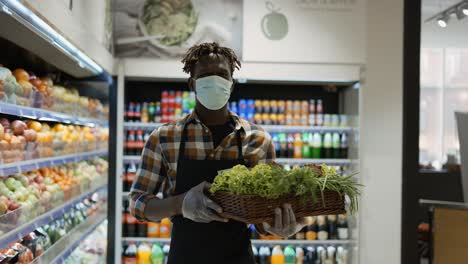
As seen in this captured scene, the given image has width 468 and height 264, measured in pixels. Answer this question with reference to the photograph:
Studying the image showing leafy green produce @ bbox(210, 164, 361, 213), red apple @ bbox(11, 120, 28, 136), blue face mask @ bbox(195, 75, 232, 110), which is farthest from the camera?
red apple @ bbox(11, 120, 28, 136)

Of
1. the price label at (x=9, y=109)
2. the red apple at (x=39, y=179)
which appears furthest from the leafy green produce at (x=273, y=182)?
the red apple at (x=39, y=179)

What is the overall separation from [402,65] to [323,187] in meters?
3.53

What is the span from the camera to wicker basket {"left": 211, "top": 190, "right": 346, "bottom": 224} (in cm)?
171

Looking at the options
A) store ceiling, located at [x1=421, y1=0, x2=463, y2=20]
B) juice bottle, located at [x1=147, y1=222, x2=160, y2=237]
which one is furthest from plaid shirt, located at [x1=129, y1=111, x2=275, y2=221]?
store ceiling, located at [x1=421, y1=0, x2=463, y2=20]

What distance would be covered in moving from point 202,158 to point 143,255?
3120 millimetres

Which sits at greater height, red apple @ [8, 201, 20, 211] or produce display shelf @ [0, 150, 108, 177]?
produce display shelf @ [0, 150, 108, 177]

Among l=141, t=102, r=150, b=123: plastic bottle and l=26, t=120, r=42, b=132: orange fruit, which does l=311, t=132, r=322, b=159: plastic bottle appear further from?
l=26, t=120, r=42, b=132: orange fruit

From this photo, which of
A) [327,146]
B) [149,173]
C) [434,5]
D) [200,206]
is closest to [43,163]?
[149,173]

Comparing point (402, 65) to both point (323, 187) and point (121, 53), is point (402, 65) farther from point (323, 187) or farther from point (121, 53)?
point (323, 187)

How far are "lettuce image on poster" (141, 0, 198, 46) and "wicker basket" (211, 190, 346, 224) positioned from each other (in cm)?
320

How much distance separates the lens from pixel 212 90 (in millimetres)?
2014

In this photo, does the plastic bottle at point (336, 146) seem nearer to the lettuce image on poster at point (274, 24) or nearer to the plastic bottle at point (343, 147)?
the plastic bottle at point (343, 147)

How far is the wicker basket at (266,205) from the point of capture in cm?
171

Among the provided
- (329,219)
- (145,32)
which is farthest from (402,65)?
(145,32)
